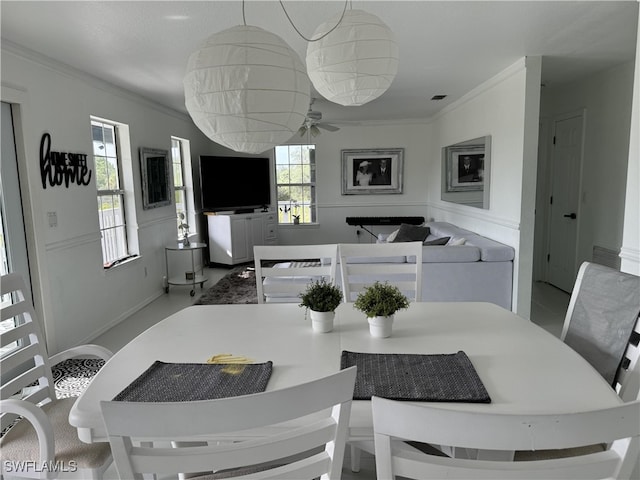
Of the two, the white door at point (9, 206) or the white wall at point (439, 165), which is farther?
the white wall at point (439, 165)

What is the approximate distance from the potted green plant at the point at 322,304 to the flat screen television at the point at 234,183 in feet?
17.4

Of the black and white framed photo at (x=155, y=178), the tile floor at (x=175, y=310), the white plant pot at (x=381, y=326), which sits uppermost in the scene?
the black and white framed photo at (x=155, y=178)

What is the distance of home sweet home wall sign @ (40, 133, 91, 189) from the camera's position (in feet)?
10.7

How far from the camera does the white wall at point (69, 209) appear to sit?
311 cm

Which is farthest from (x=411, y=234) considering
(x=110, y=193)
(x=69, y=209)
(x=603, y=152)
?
(x=69, y=209)

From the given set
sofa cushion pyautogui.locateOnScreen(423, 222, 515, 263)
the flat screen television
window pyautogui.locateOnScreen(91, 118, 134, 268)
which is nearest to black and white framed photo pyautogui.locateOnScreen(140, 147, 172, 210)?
window pyautogui.locateOnScreen(91, 118, 134, 268)

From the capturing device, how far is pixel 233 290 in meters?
5.28

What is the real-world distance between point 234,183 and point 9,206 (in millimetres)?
4168

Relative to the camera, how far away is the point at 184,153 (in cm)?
645

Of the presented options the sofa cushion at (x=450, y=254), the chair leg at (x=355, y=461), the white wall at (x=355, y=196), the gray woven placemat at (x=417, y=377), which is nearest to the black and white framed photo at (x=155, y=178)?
the white wall at (x=355, y=196)

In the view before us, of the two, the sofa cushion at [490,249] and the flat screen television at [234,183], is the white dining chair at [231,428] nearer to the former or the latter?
the sofa cushion at [490,249]

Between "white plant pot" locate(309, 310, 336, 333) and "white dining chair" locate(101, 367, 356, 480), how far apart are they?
2.54 ft

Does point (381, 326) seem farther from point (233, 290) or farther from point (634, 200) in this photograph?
point (233, 290)

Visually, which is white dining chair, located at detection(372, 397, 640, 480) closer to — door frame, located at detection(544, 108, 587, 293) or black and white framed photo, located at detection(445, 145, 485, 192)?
black and white framed photo, located at detection(445, 145, 485, 192)
